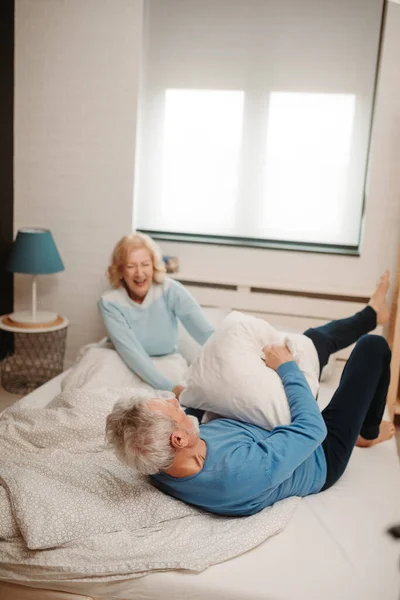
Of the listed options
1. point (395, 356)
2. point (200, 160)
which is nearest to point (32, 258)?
point (200, 160)

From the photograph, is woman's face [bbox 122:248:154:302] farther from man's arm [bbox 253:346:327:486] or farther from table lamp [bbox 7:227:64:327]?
man's arm [bbox 253:346:327:486]

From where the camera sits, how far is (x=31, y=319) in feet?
10.8

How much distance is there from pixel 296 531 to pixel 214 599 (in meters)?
0.32

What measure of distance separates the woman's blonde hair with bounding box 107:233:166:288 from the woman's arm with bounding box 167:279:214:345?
95 mm

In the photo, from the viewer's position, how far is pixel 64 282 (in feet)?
12.0

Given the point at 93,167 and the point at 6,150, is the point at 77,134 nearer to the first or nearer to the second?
the point at 93,167

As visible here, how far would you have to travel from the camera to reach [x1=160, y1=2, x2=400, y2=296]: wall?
309 centimetres

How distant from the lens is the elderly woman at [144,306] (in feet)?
9.12

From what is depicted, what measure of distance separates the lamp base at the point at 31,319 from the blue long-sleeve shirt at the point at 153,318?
1.90 ft

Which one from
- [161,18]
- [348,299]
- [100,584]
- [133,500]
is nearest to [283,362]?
[133,500]

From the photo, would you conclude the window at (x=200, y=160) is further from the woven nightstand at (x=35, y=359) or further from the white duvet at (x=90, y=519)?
the white duvet at (x=90, y=519)

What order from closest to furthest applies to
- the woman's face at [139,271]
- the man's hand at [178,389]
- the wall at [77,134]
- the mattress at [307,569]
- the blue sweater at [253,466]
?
the mattress at [307,569] < the blue sweater at [253,466] < the man's hand at [178,389] < the woman's face at [139,271] < the wall at [77,134]

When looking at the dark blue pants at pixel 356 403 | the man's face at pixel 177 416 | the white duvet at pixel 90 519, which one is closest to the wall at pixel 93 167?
the dark blue pants at pixel 356 403

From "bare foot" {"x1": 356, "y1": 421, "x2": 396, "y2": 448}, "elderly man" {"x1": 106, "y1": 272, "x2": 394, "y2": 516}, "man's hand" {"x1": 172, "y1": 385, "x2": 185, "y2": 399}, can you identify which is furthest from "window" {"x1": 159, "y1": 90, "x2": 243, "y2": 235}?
"elderly man" {"x1": 106, "y1": 272, "x2": 394, "y2": 516}
